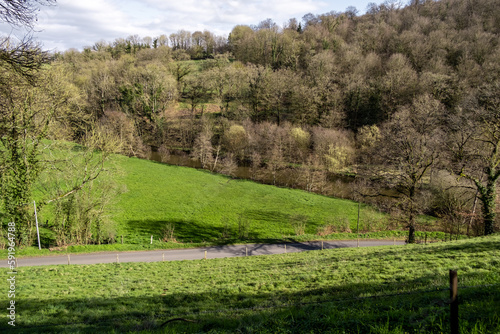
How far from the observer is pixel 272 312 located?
703cm

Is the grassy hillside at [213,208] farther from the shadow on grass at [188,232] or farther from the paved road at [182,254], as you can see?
the paved road at [182,254]

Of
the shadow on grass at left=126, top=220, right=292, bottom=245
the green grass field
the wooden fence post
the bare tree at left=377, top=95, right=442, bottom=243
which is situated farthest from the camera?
the green grass field

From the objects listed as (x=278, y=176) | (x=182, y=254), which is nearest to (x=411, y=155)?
(x=182, y=254)

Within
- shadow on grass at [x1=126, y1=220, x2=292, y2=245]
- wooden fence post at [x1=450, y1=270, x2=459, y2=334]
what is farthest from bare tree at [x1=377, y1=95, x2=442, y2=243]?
wooden fence post at [x1=450, y1=270, x2=459, y2=334]

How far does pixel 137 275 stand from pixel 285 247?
13090mm

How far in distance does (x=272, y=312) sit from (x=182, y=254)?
17.7 m

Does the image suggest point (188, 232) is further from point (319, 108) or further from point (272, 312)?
point (319, 108)

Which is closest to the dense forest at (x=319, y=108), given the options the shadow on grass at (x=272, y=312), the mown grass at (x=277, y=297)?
the mown grass at (x=277, y=297)

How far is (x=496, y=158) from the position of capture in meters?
21.7

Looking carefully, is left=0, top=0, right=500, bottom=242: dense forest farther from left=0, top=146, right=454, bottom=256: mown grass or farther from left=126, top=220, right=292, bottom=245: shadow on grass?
left=126, top=220, right=292, bottom=245: shadow on grass

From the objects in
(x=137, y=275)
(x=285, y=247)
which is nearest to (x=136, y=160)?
(x=285, y=247)

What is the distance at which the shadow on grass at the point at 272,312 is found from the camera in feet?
18.0

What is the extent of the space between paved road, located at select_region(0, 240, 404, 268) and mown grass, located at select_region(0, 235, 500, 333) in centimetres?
533

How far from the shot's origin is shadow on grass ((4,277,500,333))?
5496mm
